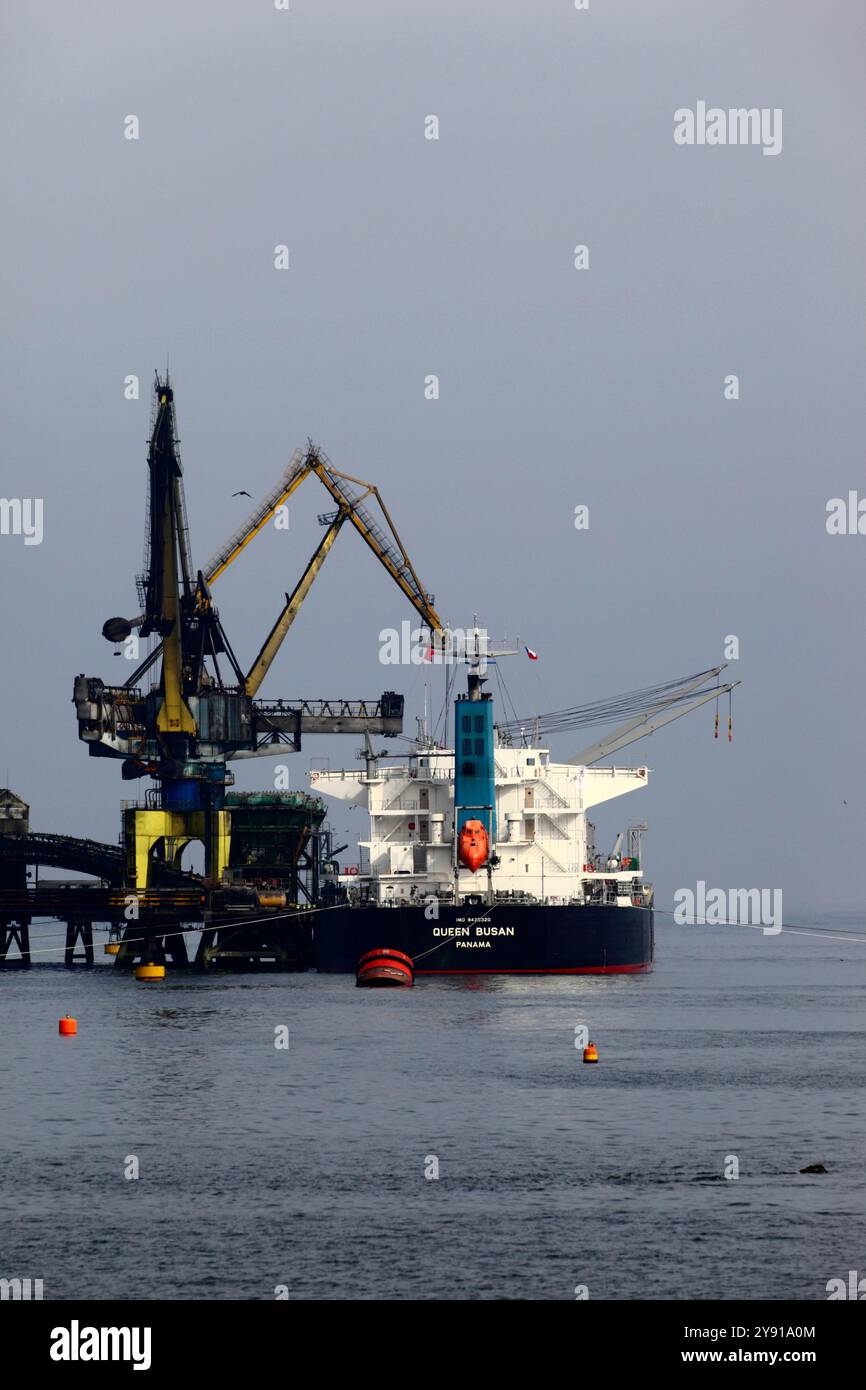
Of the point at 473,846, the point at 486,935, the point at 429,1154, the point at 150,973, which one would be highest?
the point at 473,846

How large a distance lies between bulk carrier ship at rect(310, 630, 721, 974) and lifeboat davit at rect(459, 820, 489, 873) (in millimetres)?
52

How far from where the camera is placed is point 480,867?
98438mm

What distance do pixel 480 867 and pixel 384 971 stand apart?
898 centimetres

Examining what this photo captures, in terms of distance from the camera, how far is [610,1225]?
3519 centimetres

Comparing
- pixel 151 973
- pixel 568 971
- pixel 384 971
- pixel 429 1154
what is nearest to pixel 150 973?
pixel 151 973

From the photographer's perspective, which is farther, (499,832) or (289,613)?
(289,613)

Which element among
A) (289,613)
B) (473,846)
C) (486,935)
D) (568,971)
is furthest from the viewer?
(289,613)

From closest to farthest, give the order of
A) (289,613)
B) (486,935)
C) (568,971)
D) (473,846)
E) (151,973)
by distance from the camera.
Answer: (486,935)
(473,846)
(568,971)
(151,973)
(289,613)

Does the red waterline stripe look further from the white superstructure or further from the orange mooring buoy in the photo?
the orange mooring buoy

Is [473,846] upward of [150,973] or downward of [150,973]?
upward

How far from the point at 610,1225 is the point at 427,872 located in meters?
67.4

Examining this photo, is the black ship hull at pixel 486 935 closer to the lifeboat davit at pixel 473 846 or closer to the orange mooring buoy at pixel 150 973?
the lifeboat davit at pixel 473 846

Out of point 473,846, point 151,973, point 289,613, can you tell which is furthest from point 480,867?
point 289,613

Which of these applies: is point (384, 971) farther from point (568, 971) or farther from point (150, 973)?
point (150, 973)
